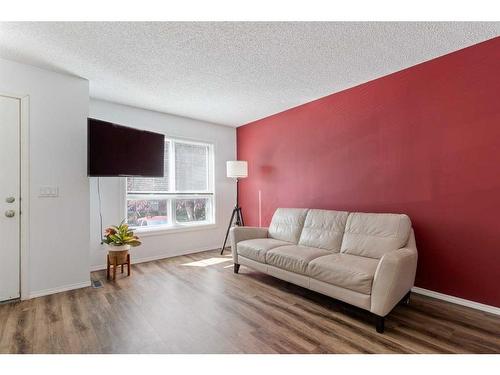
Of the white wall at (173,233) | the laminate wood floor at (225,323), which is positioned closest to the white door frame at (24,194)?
the laminate wood floor at (225,323)

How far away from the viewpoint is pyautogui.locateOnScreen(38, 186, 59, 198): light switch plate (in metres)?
2.70

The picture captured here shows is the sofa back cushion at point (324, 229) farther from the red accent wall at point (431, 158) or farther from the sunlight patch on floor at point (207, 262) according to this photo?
the sunlight patch on floor at point (207, 262)

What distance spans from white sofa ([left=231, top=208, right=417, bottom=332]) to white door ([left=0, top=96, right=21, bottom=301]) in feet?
7.63

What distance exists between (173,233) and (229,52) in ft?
9.82

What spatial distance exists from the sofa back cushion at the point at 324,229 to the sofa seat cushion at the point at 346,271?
319mm

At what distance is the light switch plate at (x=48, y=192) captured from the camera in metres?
2.70

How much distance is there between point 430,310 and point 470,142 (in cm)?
158

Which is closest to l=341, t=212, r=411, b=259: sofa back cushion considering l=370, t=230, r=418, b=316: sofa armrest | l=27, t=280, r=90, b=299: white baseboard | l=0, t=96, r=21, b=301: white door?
l=370, t=230, r=418, b=316: sofa armrest

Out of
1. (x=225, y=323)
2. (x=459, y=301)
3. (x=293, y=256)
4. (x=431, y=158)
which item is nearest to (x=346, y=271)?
(x=293, y=256)

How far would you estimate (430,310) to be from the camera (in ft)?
7.58

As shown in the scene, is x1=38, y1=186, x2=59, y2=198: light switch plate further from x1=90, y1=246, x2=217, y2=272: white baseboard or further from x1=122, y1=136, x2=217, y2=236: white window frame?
x1=90, y1=246, x2=217, y2=272: white baseboard

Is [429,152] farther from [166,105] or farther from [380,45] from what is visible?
[166,105]

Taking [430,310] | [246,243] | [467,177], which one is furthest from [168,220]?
[467,177]

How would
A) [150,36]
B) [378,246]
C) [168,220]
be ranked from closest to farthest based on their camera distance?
1. [150,36]
2. [378,246]
3. [168,220]
